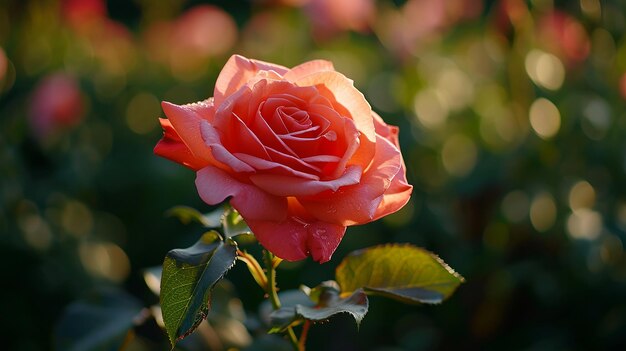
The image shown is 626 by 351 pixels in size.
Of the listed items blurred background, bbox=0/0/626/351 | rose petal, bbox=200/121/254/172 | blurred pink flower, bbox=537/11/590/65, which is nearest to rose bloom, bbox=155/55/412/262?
rose petal, bbox=200/121/254/172

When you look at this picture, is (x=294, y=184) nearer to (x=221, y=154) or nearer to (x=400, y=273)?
(x=221, y=154)

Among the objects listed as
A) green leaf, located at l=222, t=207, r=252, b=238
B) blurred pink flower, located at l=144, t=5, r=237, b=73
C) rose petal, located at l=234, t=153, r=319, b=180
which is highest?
rose petal, located at l=234, t=153, r=319, b=180

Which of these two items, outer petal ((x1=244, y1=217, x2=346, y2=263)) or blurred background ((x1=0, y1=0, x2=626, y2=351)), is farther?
blurred background ((x1=0, y1=0, x2=626, y2=351))

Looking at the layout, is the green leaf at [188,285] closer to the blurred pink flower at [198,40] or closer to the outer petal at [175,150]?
the outer petal at [175,150]

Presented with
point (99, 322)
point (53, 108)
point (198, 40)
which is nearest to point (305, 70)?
point (99, 322)

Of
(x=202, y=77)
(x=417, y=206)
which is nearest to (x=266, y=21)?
(x=202, y=77)

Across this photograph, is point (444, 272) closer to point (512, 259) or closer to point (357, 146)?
point (357, 146)

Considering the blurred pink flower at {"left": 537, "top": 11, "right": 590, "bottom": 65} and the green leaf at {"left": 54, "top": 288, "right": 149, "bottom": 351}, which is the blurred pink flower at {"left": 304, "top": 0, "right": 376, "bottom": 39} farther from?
the green leaf at {"left": 54, "top": 288, "right": 149, "bottom": 351}

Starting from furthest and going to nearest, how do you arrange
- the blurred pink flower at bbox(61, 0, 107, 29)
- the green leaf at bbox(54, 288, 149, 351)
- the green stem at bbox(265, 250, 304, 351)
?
the blurred pink flower at bbox(61, 0, 107, 29) → the green leaf at bbox(54, 288, 149, 351) → the green stem at bbox(265, 250, 304, 351)
